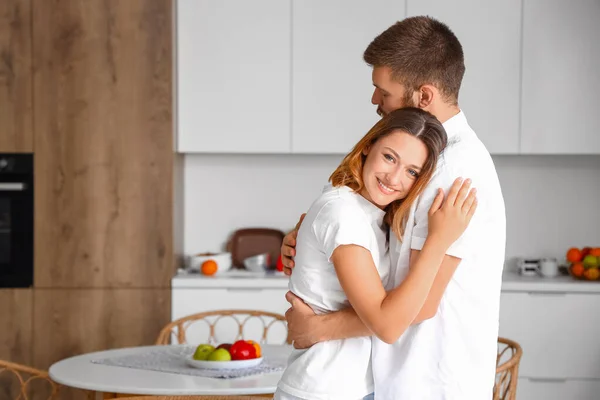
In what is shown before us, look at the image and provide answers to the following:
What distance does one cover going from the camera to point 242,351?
290 cm

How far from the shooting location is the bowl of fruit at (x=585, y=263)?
4301 mm

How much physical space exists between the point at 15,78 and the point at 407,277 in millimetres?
3137

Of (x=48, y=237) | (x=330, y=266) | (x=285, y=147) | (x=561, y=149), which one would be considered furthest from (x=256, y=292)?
(x=330, y=266)

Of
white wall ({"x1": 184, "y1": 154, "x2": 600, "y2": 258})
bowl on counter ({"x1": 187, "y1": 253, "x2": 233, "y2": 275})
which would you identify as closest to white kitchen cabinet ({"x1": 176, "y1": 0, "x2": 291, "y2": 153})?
white wall ({"x1": 184, "y1": 154, "x2": 600, "y2": 258})

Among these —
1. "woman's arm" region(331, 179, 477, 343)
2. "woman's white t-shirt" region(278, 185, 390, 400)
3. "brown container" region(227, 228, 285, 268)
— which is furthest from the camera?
"brown container" region(227, 228, 285, 268)

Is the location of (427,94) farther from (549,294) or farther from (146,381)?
(549,294)

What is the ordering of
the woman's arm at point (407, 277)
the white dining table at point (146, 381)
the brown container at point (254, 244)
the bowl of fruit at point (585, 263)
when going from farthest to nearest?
the brown container at point (254, 244) → the bowl of fruit at point (585, 263) → the white dining table at point (146, 381) → the woman's arm at point (407, 277)

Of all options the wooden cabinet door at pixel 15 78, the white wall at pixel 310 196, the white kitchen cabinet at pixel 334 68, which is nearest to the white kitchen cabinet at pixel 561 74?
the white wall at pixel 310 196

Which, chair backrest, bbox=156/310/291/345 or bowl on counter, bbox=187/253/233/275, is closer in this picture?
chair backrest, bbox=156/310/291/345

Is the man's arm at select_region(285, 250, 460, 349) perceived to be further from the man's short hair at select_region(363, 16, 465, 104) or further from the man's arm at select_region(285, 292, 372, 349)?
the man's short hair at select_region(363, 16, 465, 104)

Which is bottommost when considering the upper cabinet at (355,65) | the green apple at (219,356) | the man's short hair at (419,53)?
the green apple at (219,356)

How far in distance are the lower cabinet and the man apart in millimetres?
2622

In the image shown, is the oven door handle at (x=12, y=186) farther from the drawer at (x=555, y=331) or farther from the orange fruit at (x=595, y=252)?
the orange fruit at (x=595, y=252)

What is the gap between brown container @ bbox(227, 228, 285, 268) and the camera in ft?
15.4
